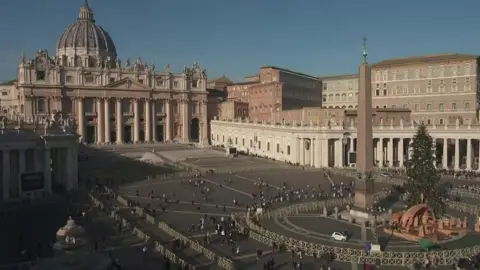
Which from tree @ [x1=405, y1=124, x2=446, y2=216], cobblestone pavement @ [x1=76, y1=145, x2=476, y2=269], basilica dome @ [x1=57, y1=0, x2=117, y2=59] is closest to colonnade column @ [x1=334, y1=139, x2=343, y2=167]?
cobblestone pavement @ [x1=76, y1=145, x2=476, y2=269]

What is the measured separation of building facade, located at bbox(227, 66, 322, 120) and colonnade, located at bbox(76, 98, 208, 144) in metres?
9.69

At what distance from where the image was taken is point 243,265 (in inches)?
791

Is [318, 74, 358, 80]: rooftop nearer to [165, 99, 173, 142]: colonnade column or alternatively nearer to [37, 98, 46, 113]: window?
[165, 99, 173, 142]: colonnade column

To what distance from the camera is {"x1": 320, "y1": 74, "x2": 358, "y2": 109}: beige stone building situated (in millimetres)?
80688

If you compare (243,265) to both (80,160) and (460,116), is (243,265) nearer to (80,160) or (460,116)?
(80,160)

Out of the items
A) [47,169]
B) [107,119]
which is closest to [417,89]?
[107,119]

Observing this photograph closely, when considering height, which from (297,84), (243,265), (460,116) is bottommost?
(243,265)

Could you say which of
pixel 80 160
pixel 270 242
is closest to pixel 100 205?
pixel 270 242

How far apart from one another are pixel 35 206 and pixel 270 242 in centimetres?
1735

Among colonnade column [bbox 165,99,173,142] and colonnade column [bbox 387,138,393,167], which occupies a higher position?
colonnade column [bbox 165,99,173,142]

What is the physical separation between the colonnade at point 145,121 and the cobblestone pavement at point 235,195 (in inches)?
972

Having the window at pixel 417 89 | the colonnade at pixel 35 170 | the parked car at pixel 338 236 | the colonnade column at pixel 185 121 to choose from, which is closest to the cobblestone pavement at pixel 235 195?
the parked car at pixel 338 236

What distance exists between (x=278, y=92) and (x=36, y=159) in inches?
1972

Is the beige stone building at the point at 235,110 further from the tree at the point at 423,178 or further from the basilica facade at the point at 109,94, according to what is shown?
the tree at the point at 423,178
